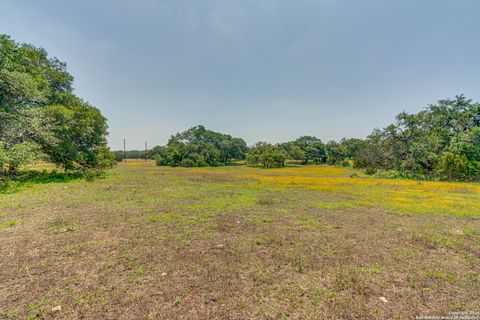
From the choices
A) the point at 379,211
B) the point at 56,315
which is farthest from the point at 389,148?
the point at 56,315

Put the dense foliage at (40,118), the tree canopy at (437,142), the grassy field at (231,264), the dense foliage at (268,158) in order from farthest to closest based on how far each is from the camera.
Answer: the dense foliage at (268,158)
the tree canopy at (437,142)
the dense foliage at (40,118)
the grassy field at (231,264)

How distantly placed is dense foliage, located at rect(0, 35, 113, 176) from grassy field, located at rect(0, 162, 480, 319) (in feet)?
24.5

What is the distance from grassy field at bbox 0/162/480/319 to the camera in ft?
10.1

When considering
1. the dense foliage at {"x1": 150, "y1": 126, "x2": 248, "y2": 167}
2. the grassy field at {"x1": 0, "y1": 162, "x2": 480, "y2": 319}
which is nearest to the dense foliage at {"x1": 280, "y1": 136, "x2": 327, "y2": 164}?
the dense foliage at {"x1": 150, "y1": 126, "x2": 248, "y2": 167}

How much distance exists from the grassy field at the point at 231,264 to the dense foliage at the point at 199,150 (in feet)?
164

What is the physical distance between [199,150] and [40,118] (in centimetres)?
4795

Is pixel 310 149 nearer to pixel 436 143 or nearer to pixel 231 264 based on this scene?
pixel 436 143

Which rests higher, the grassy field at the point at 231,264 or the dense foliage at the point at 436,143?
the dense foliage at the point at 436,143

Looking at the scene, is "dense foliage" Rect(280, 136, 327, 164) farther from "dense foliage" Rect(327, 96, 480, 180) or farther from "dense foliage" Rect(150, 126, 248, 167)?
"dense foliage" Rect(327, 96, 480, 180)

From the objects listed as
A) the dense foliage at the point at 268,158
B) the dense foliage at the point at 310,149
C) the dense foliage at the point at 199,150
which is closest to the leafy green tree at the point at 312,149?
the dense foliage at the point at 310,149

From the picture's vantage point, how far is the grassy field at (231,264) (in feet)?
10.1

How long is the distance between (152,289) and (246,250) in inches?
96.7

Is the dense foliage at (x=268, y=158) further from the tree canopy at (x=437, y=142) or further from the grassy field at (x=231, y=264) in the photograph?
the grassy field at (x=231, y=264)

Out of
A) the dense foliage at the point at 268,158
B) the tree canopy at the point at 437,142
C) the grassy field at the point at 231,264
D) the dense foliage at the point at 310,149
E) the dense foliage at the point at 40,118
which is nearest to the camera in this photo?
the grassy field at the point at 231,264
